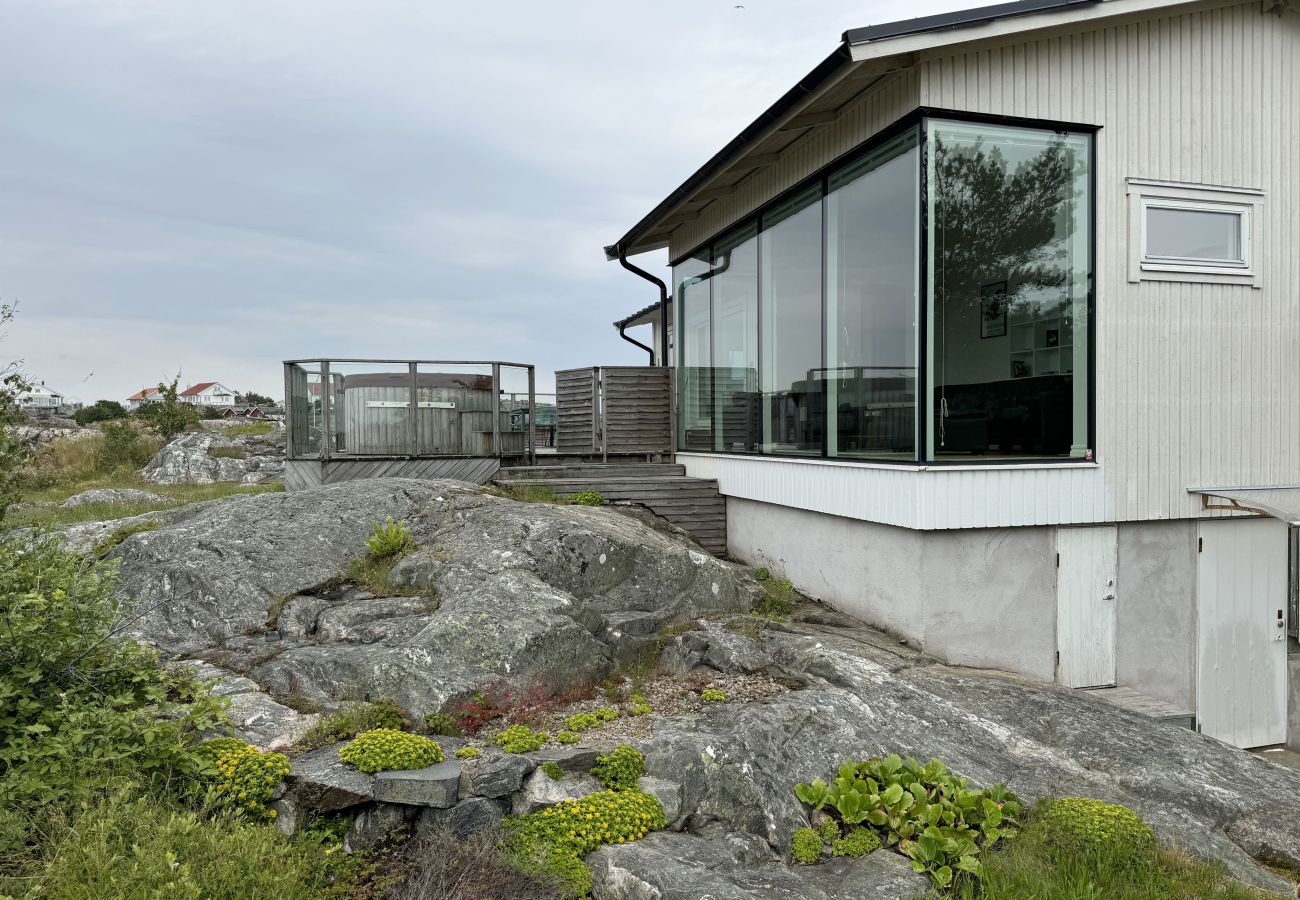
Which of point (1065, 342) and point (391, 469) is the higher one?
point (1065, 342)

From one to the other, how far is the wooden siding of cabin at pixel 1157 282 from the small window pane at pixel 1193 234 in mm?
256

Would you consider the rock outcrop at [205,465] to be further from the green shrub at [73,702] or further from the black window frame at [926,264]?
the green shrub at [73,702]

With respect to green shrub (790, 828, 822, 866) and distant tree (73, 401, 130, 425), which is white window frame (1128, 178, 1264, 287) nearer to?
green shrub (790, 828, 822, 866)

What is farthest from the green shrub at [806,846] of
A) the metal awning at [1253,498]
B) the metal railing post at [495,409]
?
the metal railing post at [495,409]

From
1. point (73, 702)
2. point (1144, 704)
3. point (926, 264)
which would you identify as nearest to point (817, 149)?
point (926, 264)

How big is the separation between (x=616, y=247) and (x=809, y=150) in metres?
5.30

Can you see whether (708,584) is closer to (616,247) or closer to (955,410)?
(955,410)

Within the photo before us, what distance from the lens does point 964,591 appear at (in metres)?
7.26

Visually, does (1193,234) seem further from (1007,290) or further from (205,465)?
(205,465)

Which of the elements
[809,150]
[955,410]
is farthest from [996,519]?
[809,150]

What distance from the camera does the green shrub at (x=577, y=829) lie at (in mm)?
4145

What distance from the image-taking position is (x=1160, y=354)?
774cm

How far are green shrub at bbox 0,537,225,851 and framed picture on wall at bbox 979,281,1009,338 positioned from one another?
20.9 feet

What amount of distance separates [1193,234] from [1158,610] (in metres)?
3.52
